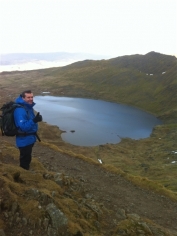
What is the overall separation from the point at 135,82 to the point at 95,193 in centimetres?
18140

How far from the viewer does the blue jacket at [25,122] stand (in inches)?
450

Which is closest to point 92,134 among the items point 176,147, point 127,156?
point 127,156

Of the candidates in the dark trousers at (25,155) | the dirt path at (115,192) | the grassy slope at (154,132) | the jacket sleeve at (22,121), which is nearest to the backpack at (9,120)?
the jacket sleeve at (22,121)

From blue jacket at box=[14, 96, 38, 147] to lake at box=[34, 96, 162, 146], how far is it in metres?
67.8

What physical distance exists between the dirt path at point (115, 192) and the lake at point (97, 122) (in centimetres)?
5559

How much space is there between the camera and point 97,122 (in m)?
108

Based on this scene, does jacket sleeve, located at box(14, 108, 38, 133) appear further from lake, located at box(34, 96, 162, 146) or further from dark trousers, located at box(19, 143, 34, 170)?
lake, located at box(34, 96, 162, 146)

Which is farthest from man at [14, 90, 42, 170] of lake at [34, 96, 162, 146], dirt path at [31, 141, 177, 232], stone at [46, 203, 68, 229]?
lake at [34, 96, 162, 146]

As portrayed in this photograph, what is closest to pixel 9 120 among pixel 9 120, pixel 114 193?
pixel 9 120

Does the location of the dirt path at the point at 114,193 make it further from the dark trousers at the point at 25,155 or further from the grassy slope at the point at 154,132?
the grassy slope at the point at 154,132

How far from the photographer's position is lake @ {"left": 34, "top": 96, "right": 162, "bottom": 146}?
88188 millimetres

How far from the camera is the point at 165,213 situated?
17.7m

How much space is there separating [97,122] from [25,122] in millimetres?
96708

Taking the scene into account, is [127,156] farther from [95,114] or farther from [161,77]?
[161,77]
